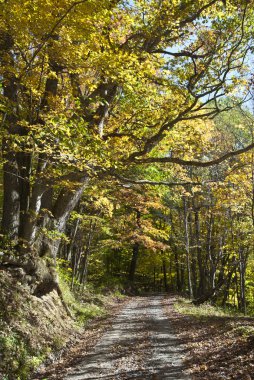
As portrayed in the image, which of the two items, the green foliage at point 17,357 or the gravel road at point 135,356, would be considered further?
the gravel road at point 135,356

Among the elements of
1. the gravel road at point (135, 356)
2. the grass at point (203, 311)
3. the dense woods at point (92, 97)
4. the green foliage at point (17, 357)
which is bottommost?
the grass at point (203, 311)

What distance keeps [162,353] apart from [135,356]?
0.75 meters

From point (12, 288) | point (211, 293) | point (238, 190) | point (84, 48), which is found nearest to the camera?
point (84, 48)

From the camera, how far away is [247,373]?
6.53m

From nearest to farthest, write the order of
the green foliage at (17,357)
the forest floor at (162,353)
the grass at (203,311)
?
the green foliage at (17,357)
the forest floor at (162,353)
the grass at (203,311)

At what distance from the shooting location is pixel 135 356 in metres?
8.45

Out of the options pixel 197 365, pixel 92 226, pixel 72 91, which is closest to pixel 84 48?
pixel 72 91

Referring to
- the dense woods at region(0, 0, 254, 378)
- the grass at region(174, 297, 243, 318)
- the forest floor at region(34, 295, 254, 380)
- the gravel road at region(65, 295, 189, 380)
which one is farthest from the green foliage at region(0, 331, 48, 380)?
the grass at region(174, 297, 243, 318)

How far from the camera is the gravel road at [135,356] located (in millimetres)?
7098

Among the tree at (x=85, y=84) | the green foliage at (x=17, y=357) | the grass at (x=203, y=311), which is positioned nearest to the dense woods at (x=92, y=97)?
the tree at (x=85, y=84)

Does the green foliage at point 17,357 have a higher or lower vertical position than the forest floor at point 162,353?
higher

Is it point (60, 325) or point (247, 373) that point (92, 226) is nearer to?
point (60, 325)

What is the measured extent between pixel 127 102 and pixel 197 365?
847 centimetres

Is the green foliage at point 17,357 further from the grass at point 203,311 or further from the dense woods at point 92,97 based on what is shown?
the grass at point 203,311
